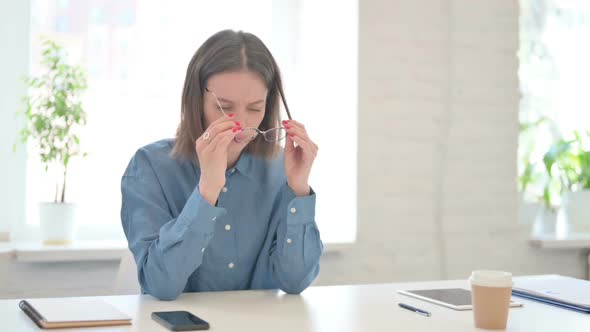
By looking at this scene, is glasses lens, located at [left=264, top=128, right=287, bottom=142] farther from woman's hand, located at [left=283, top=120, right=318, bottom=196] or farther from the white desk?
the white desk

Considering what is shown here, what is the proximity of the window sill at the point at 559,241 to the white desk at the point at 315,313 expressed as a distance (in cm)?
166

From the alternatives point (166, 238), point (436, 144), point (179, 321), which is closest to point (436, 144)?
point (436, 144)

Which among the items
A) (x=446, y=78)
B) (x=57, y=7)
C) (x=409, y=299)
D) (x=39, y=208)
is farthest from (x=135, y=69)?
(x=409, y=299)

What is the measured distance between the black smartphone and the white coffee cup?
20.2 inches

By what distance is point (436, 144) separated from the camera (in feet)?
10.9

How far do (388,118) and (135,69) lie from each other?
3.33 ft

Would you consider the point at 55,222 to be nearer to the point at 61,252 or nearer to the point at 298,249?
the point at 61,252

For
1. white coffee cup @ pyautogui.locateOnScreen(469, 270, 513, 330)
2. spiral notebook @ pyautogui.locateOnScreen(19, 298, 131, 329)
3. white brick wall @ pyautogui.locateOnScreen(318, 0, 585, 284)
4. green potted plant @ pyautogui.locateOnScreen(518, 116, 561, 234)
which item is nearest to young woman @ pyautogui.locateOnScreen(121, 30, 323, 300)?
spiral notebook @ pyautogui.locateOnScreen(19, 298, 131, 329)

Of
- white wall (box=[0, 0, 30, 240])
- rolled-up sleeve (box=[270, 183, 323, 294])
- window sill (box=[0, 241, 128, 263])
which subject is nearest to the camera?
rolled-up sleeve (box=[270, 183, 323, 294])

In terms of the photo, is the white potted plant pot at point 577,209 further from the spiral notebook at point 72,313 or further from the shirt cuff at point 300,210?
the spiral notebook at point 72,313

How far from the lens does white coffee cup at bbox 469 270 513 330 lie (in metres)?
1.52

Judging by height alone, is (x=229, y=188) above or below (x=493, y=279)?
above

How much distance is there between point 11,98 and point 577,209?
7.96 feet

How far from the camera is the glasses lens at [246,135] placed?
1.91 meters
